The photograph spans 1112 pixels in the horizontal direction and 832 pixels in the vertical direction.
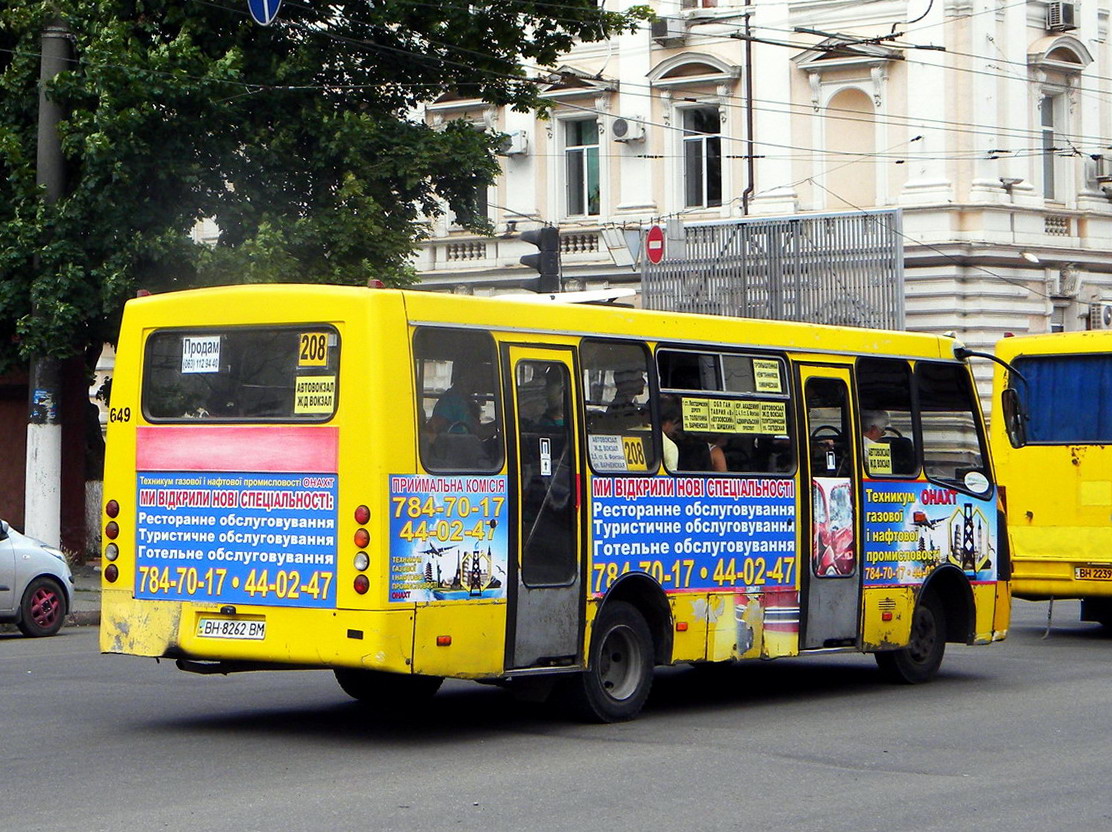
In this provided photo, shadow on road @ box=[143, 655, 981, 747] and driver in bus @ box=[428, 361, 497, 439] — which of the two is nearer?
driver in bus @ box=[428, 361, 497, 439]

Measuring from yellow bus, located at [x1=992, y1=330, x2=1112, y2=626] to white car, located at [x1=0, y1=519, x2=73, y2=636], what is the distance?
9365 mm

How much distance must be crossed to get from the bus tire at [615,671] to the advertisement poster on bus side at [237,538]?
185cm

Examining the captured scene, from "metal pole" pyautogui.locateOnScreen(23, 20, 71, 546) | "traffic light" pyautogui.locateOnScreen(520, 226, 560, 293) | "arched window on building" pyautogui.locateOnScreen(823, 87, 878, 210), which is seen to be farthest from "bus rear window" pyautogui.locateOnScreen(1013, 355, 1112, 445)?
"arched window on building" pyautogui.locateOnScreen(823, 87, 878, 210)

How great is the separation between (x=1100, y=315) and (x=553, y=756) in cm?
3107

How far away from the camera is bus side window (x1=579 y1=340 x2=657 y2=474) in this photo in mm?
11375

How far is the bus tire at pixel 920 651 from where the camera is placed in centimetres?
1394

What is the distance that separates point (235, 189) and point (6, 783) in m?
15.1

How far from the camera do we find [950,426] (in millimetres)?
14398

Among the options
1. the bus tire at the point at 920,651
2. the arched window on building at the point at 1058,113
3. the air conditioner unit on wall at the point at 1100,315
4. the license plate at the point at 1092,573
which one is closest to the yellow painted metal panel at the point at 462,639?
the bus tire at the point at 920,651

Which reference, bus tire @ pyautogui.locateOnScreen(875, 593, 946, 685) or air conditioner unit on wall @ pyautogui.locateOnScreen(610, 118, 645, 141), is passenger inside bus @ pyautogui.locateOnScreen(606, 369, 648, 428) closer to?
bus tire @ pyautogui.locateOnScreen(875, 593, 946, 685)

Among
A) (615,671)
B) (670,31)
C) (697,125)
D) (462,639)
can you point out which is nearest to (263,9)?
(615,671)

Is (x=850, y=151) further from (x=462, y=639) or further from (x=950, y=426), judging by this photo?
(x=462, y=639)

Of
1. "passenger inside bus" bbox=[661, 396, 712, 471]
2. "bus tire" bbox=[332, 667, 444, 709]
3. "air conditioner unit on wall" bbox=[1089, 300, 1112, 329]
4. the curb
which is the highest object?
"air conditioner unit on wall" bbox=[1089, 300, 1112, 329]

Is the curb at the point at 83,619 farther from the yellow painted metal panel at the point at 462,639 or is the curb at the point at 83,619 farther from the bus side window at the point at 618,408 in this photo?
the yellow painted metal panel at the point at 462,639
